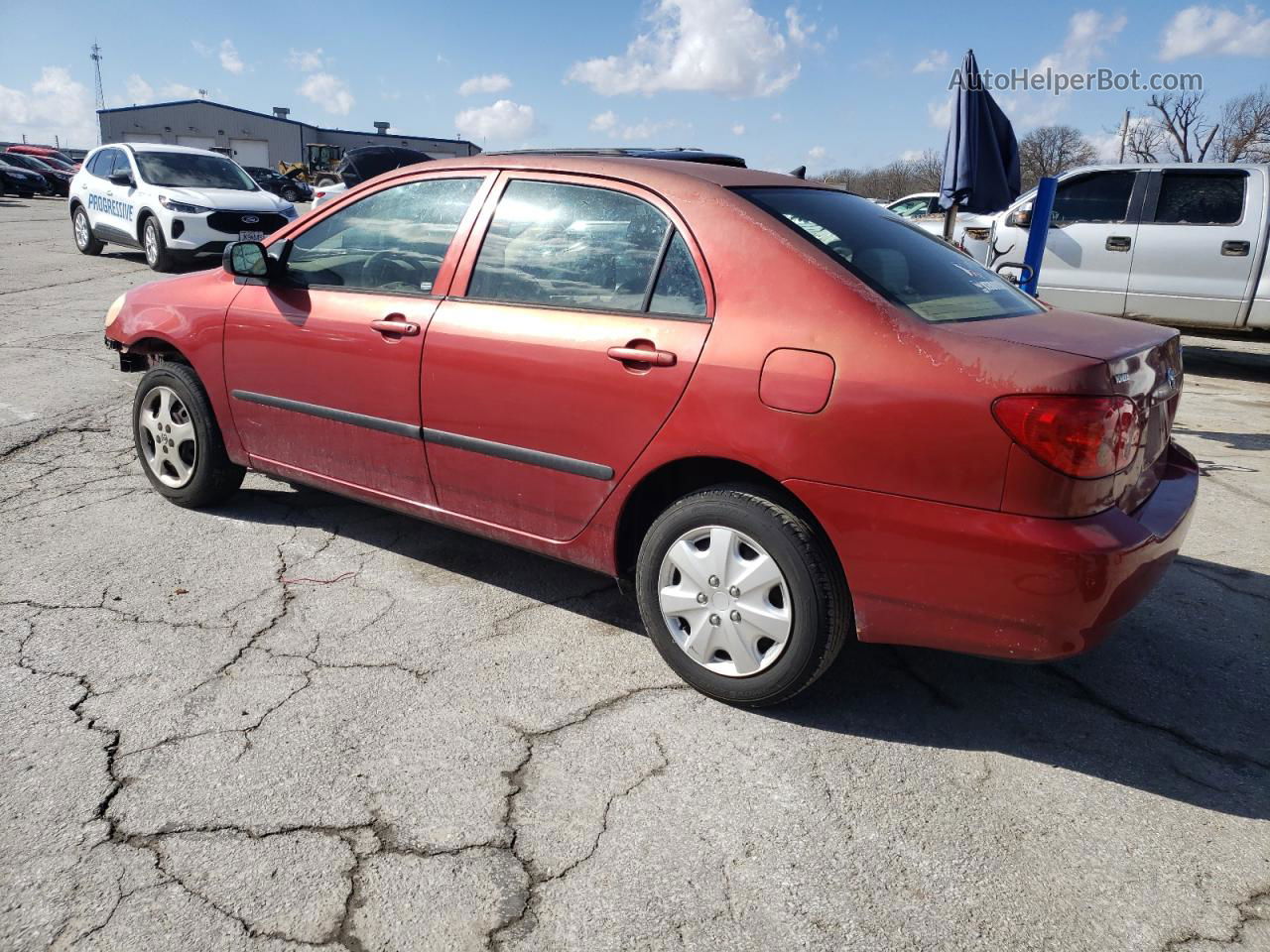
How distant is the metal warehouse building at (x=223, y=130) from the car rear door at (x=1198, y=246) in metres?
64.8

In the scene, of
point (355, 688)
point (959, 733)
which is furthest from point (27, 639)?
point (959, 733)

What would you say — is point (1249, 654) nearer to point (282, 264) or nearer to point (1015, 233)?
point (282, 264)

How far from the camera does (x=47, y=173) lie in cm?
3394

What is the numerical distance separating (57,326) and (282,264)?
616 cm

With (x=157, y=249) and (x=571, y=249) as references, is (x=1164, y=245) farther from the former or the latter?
(x=157, y=249)

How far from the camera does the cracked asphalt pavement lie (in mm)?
2082

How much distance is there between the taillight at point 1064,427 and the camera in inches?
92.3

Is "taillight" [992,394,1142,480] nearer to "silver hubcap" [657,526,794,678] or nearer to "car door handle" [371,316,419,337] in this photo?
"silver hubcap" [657,526,794,678]

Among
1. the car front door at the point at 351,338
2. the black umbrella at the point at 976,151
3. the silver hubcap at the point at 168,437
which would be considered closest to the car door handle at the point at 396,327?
the car front door at the point at 351,338

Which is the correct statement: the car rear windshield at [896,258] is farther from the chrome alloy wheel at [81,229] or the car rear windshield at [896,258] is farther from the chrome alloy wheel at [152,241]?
the chrome alloy wheel at [81,229]

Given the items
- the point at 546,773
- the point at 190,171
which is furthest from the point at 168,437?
the point at 190,171

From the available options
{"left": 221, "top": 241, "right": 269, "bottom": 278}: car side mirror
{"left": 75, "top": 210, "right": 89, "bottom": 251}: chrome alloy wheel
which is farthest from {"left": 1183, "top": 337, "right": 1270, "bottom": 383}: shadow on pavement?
{"left": 75, "top": 210, "right": 89, "bottom": 251}: chrome alloy wheel

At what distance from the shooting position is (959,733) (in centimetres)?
284

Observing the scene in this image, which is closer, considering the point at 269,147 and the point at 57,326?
the point at 57,326
